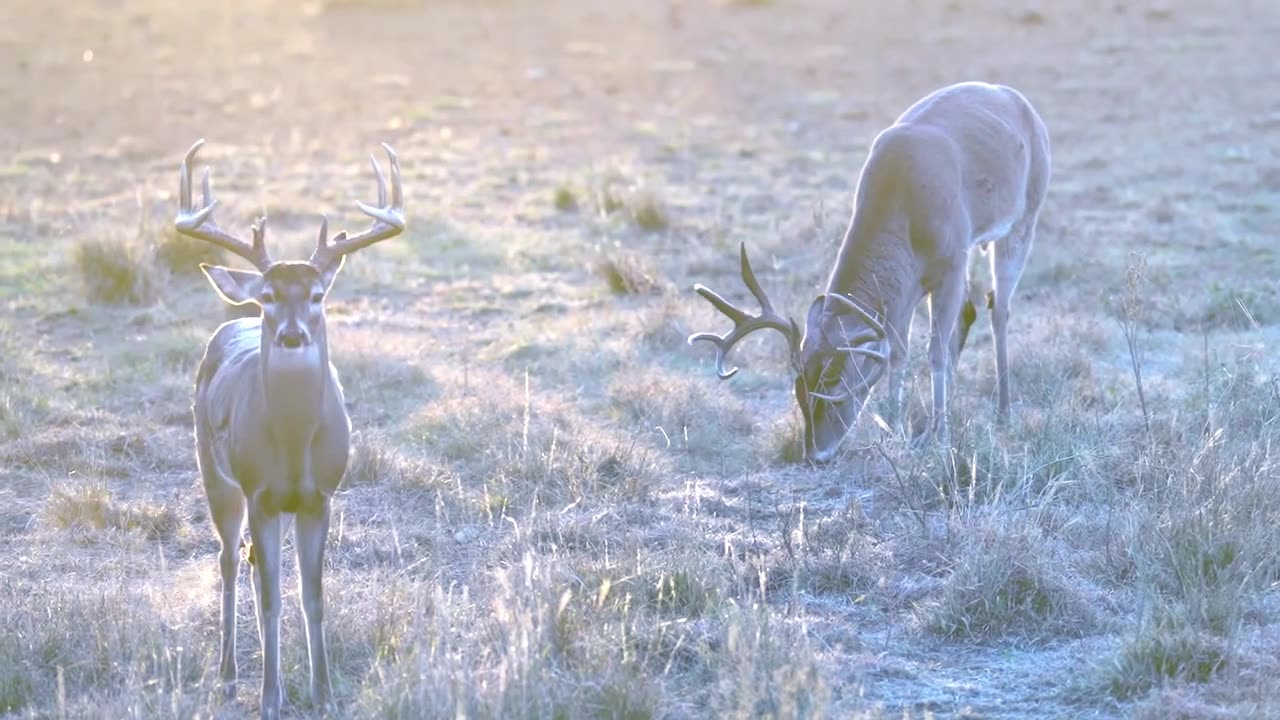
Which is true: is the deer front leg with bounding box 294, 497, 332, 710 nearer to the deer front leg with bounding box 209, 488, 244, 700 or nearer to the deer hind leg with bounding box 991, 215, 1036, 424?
the deer front leg with bounding box 209, 488, 244, 700

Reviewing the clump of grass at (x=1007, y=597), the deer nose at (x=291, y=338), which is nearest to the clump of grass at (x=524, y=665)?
the deer nose at (x=291, y=338)

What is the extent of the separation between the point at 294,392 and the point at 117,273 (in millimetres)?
8396

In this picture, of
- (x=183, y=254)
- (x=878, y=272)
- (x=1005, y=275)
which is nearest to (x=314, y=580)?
(x=878, y=272)

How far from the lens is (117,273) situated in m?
13.7

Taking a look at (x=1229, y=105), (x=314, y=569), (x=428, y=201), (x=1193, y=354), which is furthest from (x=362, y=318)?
(x=1229, y=105)

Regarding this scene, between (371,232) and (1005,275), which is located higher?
(371,232)

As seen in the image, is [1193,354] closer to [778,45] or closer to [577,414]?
[577,414]

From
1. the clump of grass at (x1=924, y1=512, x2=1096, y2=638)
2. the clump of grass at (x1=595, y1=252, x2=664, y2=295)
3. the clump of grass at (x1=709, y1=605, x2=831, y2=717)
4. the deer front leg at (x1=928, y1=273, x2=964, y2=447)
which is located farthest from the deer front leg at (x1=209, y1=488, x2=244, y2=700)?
the clump of grass at (x1=595, y1=252, x2=664, y2=295)

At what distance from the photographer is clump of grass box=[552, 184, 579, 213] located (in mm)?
17578

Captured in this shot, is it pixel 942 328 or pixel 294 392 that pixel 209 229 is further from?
pixel 942 328

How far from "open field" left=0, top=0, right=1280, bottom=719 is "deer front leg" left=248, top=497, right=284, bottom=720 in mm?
222

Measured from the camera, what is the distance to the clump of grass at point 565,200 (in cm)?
1758

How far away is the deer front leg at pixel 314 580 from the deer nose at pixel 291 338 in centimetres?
66

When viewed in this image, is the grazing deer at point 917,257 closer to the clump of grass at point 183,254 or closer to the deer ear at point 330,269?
the deer ear at point 330,269
